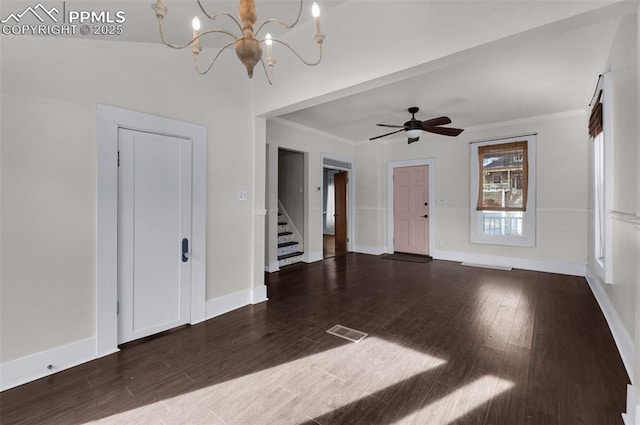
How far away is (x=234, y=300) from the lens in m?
3.43

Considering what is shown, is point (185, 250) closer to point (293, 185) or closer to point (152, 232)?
point (152, 232)

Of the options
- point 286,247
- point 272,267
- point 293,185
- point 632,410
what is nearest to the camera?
point 632,410

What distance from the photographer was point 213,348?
99.8 inches

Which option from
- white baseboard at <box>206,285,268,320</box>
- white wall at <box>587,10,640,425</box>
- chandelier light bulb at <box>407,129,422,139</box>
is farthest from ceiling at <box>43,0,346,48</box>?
white baseboard at <box>206,285,268,320</box>

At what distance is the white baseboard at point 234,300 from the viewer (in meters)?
3.21

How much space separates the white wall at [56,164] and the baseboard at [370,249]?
17.6 feet

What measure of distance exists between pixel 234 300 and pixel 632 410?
3.34 m

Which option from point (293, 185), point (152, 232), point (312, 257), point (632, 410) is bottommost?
point (632, 410)

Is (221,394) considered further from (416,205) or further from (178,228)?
(416,205)

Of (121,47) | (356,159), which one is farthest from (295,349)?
(356,159)

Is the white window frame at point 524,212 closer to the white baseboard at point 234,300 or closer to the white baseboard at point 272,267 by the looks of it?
the white baseboard at point 272,267

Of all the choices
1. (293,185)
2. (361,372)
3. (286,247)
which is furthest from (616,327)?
(293,185)

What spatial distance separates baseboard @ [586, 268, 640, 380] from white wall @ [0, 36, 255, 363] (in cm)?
418

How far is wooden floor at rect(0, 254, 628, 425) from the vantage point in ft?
5.71
